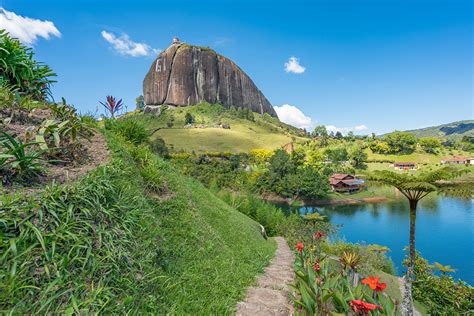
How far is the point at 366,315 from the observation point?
9.59ft

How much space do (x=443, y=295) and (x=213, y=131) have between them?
74.6 metres

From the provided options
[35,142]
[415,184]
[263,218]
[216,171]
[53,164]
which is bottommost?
[263,218]

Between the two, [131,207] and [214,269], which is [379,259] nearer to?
[214,269]

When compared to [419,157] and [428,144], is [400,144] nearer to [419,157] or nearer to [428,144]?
[419,157]

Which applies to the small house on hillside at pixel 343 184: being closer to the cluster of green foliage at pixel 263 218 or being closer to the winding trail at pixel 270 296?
the cluster of green foliage at pixel 263 218

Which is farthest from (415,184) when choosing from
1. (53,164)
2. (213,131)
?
(213,131)

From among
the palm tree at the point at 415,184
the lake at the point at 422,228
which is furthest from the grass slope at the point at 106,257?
the lake at the point at 422,228

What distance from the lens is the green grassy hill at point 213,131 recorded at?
72.4 metres

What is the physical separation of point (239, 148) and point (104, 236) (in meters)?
71.2

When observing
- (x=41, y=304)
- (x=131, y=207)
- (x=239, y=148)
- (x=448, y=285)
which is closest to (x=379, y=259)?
(x=448, y=285)

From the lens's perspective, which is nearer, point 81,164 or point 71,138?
point 81,164

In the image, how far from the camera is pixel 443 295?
977 centimetres

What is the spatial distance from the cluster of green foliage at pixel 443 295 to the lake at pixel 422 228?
775 centimetres

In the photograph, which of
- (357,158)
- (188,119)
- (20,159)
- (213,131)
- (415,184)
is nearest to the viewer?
(20,159)
